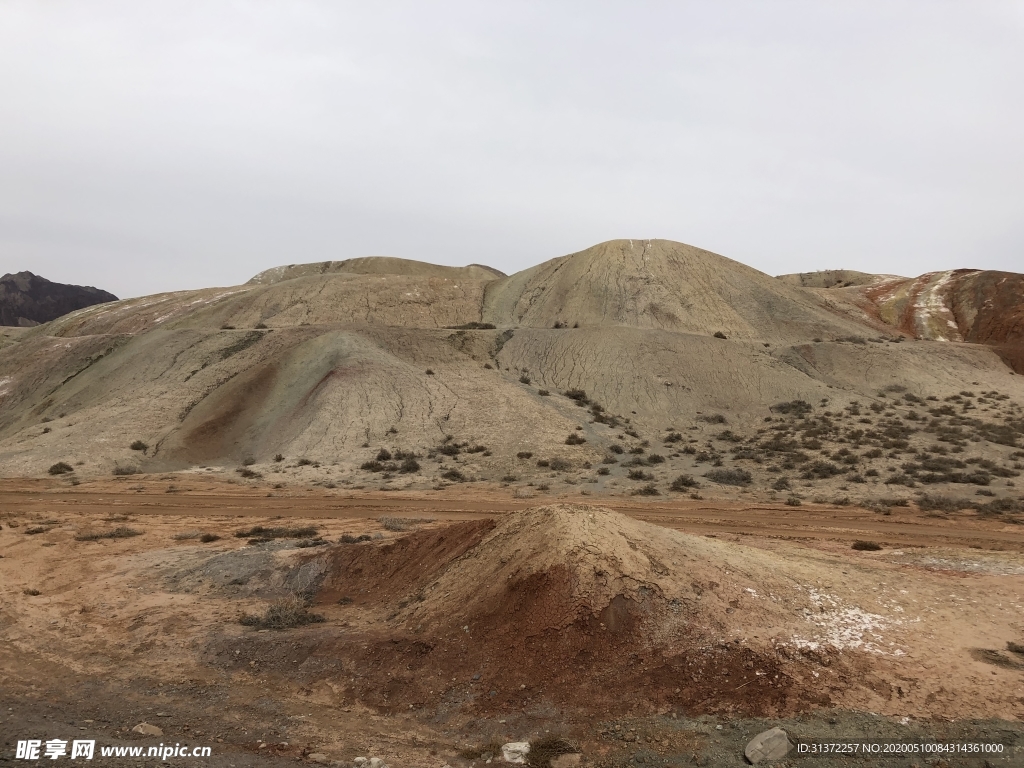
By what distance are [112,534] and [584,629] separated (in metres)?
12.1

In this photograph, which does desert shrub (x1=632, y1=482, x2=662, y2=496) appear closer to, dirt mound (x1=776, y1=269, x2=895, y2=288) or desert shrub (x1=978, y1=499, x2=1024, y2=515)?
desert shrub (x1=978, y1=499, x2=1024, y2=515)

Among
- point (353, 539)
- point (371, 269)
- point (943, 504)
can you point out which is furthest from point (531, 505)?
point (371, 269)

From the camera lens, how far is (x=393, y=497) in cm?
2078

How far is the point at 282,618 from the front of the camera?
30.9 feet

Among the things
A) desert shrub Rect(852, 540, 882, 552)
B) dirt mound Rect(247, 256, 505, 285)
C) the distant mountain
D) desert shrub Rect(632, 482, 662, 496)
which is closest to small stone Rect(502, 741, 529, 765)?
desert shrub Rect(852, 540, 882, 552)

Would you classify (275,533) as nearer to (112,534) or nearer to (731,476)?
(112,534)

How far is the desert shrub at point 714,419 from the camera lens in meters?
30.9

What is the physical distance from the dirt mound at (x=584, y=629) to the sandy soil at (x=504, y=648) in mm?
29

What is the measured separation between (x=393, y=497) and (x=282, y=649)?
40.4ft

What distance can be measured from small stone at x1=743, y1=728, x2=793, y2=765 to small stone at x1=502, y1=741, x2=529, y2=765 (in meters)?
1.99

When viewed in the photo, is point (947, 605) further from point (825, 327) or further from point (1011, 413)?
point (825, 327)

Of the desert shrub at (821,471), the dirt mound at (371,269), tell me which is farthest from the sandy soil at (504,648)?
the dirt mound at (371,269)

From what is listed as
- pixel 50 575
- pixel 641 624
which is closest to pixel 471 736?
pixel 641 624

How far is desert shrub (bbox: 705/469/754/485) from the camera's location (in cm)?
2183
